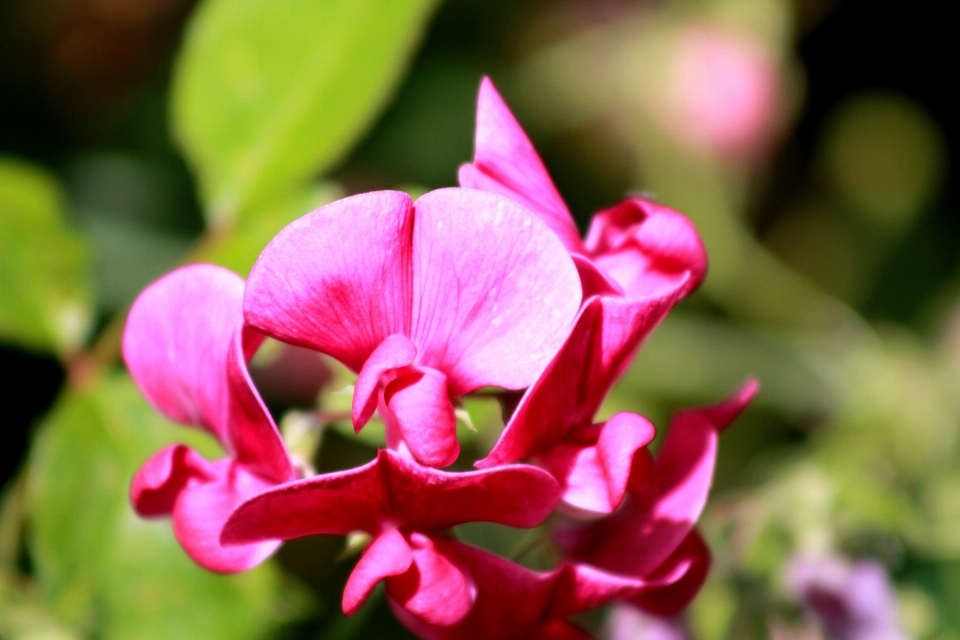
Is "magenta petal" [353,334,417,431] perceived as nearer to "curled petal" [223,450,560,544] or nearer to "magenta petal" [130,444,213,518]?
"curled petal" [223,450,560,544]

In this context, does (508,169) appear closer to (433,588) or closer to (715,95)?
(433,588)

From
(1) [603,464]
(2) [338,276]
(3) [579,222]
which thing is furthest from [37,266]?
(3) [579,222]

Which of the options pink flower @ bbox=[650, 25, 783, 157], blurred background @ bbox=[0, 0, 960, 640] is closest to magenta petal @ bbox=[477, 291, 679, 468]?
blurred background @ bbox=[0, 0, 960, 640]

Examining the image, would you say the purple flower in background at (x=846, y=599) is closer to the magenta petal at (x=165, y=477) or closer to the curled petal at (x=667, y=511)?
the curled petal at (x=667, y=511)

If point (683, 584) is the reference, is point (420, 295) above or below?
above

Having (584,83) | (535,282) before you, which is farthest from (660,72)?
(535,282)

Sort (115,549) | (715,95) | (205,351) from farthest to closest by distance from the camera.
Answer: (715,95) < (115,549) < (205,351)

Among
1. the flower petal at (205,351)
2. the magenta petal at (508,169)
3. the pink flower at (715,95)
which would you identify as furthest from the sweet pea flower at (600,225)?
the pink flower at (715,95)
